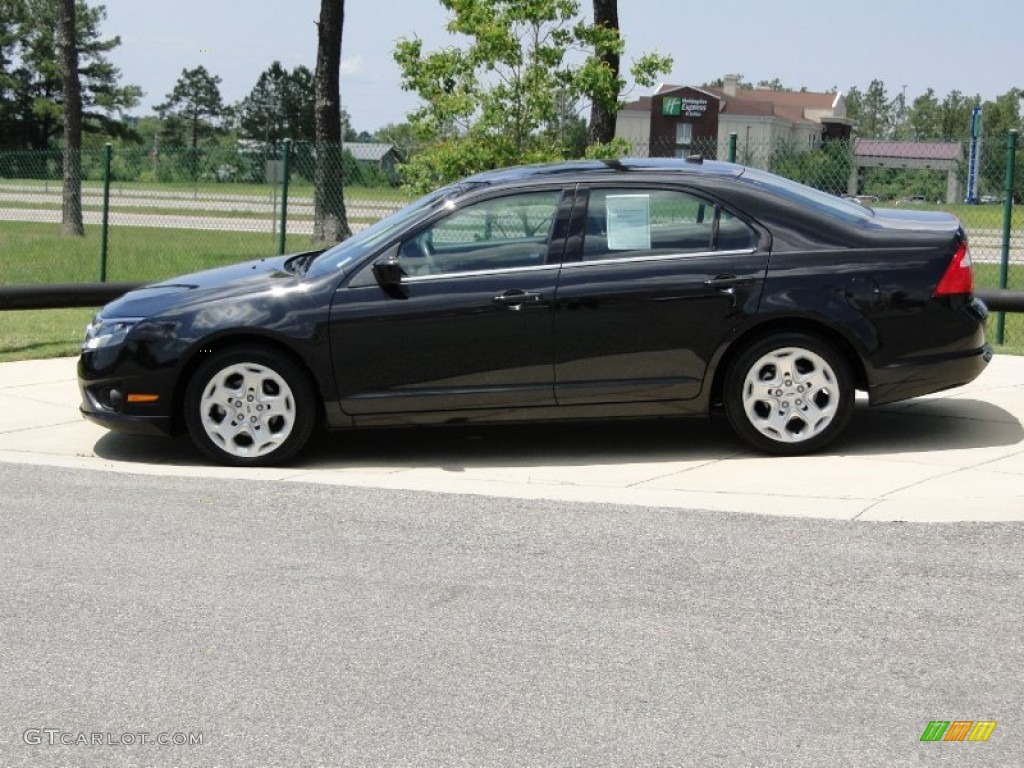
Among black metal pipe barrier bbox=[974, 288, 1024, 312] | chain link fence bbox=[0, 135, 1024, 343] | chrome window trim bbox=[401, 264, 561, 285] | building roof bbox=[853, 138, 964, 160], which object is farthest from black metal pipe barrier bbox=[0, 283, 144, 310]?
black metal pipe barrier bbox=[974, 288, 1024, 312]

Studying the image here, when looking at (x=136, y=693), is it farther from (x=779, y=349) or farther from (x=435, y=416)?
(x=779, y=349)

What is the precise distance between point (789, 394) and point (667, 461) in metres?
0.76

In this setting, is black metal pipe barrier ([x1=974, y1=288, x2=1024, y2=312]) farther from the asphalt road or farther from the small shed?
the small shed

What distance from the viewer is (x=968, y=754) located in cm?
414

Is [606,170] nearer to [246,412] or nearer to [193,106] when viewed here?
[246,412]

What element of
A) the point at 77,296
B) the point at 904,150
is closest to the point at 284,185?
the point at 77,296

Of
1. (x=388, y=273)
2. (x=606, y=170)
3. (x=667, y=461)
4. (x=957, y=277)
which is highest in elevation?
(x=606, y=170)

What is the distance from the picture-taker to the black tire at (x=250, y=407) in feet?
26.5

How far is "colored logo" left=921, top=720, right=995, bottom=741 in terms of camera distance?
14.0ft

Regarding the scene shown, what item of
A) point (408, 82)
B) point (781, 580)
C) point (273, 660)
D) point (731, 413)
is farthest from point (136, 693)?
point (408, 82)

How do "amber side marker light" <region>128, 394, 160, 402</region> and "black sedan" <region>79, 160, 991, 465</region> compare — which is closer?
"black sedan" <region>79, 160, 991, 465</region>

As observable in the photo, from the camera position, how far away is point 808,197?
330 inches

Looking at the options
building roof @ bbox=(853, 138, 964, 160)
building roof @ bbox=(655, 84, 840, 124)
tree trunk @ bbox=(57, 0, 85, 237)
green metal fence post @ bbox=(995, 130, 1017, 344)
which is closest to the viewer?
green metal fence post @ bbox=(995, 130, 1017, 344)

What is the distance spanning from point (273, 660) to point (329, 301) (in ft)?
11.1
